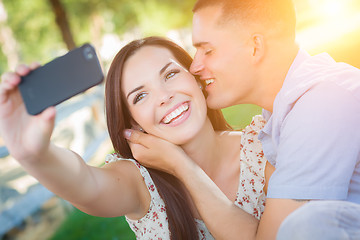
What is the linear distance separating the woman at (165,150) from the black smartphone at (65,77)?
0.47m

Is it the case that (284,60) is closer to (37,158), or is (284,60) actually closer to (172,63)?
(172,63)

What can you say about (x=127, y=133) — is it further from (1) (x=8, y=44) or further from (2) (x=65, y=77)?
(1) (x=8, y=44)

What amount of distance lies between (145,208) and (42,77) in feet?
3.97

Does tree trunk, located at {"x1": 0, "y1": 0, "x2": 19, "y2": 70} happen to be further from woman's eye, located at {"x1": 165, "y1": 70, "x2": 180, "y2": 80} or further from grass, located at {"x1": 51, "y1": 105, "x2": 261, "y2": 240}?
woman's eye, located at {"x1": 165, "y1": 70, "x2": 180, "y2": 80}

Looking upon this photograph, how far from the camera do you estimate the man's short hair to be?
8.52ft

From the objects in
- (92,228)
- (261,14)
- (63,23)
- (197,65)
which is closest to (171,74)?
(197,65)

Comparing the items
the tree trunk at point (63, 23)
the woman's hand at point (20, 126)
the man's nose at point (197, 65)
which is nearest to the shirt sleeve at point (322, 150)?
the man's nose at point (197, 65)

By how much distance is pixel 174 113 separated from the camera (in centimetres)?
243

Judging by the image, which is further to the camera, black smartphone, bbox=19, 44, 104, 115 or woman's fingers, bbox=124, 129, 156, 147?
woman's fingers, bbox=124, 129, 156, 147

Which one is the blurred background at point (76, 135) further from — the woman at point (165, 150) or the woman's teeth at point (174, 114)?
the woman's teeth at point (174, 114)

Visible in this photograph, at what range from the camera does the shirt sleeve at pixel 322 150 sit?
183 cm

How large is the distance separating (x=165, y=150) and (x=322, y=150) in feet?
3.26

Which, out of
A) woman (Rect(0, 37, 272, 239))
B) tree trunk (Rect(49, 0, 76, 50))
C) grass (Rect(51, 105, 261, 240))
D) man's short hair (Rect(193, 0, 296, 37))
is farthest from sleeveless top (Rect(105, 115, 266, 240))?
tree trunk (Rect(49, 0, 76, 50))

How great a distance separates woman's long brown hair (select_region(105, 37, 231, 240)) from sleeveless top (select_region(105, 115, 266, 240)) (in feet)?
0.17
